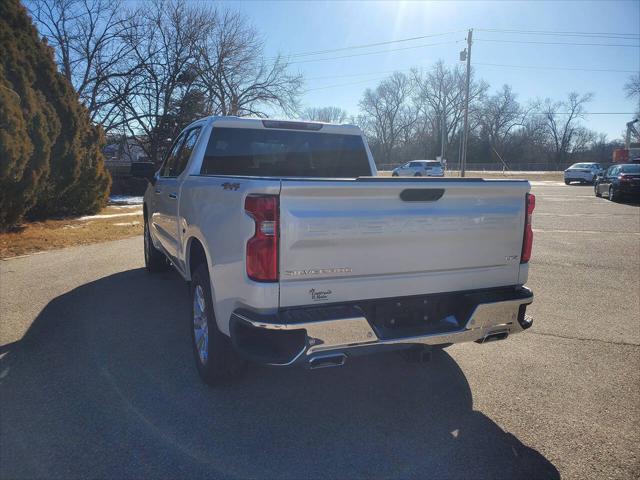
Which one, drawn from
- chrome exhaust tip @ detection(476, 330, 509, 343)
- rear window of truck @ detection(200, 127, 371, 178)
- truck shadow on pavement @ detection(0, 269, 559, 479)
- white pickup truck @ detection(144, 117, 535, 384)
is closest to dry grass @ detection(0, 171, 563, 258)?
truck shadow on pavement @ detection(0, 269, 559, 479)

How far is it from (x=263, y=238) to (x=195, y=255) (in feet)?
4.93

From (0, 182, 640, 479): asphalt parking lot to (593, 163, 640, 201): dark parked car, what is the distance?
711 inches

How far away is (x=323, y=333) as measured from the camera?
2791mm

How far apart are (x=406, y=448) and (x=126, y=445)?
5.49ft

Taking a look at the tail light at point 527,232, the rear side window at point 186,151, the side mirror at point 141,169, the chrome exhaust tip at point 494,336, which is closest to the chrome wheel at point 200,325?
the rear side window at point 186,151

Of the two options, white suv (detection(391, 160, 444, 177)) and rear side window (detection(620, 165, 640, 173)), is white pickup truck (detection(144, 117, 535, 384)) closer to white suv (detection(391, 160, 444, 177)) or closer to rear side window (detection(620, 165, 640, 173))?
rear side window (detection(620, 165, 640, 173))

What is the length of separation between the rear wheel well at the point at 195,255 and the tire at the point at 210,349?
0.10 m

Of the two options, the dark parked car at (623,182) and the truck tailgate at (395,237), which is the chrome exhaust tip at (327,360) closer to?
the truck tailgate at (395,237)

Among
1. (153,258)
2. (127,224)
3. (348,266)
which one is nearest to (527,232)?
(348,266)

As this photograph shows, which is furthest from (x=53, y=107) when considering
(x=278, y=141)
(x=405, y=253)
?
(x=405, y=253)

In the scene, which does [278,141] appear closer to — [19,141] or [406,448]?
[406,448]

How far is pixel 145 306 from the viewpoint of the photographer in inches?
227

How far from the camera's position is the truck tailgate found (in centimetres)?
281

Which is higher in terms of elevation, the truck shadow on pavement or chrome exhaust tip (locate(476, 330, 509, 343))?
chrome exhaust tip (locate(476, 330, 509, 343))
